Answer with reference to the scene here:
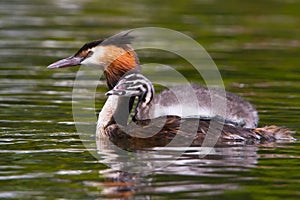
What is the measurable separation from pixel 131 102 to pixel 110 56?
564 mm

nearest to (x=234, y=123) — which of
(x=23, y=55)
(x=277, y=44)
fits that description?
(x=23, y=55)

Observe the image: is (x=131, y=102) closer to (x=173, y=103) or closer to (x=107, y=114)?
(x=107, y=114)

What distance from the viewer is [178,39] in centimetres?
1841

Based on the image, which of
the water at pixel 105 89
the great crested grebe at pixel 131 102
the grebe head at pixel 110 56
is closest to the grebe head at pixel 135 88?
the great crested grebe at pixel 131 102

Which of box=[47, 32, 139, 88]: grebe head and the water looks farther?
box=[47, 32, 139, 88]: grebe head

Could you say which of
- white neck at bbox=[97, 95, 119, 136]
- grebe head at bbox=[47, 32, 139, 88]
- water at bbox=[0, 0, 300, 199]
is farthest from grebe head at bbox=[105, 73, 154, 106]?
water at bbox=[0, 0, 300, 199]

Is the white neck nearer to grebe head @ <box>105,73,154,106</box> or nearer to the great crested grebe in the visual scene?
the great crested grebe

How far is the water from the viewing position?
8.06 meters

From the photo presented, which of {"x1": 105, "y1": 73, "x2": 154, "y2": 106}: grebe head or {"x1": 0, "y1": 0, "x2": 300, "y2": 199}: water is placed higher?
{"x1": 105, "y1": 73, "x2": 154, "y2": 106}: grebe head

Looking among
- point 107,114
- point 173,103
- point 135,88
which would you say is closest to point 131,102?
point 107,114

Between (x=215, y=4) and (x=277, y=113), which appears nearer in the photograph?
(x=277, y=113)

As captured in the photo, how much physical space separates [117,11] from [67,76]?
24.1 feet

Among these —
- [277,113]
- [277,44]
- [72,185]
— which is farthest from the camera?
[277,44]

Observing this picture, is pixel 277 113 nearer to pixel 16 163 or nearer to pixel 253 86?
pixel 253 86
